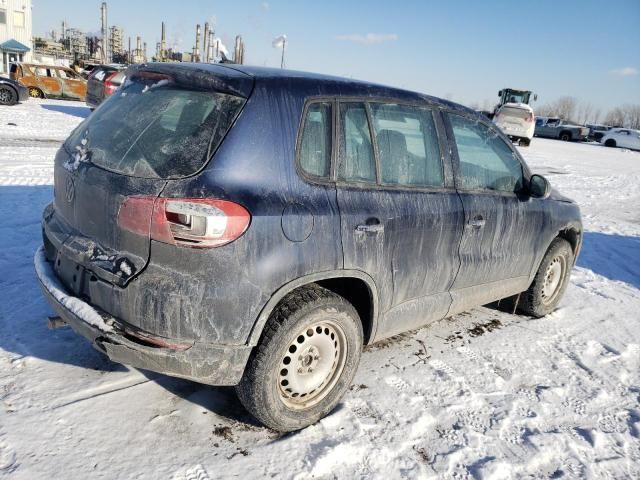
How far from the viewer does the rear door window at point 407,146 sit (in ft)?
10.2

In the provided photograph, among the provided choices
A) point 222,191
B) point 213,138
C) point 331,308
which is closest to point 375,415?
point 331,308

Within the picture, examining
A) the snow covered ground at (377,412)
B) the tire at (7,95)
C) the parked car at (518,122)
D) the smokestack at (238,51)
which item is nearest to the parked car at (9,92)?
the tire at (7,95)

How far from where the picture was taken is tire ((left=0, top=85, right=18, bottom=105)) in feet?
57.9

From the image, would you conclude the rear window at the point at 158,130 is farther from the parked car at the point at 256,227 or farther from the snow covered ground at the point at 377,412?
the snow covered ground at the point at 377,412

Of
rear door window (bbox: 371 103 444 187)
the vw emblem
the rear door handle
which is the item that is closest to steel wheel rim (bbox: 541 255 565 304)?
rear door window (bbox: 371 103 444 187)

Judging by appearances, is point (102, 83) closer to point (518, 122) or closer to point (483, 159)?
point (483, 159)

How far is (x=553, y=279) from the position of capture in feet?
16.1

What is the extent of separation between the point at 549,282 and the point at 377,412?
263cm

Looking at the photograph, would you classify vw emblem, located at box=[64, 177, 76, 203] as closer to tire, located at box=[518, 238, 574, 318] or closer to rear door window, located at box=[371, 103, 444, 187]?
rear door window, located at box=[371, 103, 444, 187]

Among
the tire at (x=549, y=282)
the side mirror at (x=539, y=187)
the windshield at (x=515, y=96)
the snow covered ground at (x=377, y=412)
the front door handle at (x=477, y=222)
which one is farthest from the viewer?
the windshield at (x=515, y=96)

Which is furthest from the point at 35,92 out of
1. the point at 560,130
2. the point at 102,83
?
the point at 560,130

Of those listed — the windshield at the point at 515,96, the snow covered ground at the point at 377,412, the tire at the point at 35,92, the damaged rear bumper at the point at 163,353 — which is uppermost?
the windshield at the point at 515,96

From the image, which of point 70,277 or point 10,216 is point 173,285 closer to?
point 70,277

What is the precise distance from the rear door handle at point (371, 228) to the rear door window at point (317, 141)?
34 centimetres
